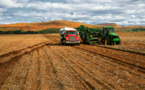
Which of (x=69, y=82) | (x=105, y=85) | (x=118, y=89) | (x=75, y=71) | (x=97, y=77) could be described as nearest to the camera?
(x=118, y=89)

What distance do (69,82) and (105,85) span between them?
1421mm

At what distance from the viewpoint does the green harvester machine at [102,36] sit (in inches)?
748

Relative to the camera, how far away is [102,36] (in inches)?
809

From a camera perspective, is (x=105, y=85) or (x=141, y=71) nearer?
(x=105, y=85)

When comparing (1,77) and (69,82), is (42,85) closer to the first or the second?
(69,82)

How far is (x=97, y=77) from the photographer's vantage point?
660 centimetres

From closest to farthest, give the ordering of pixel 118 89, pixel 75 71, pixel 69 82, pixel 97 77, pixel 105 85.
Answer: pixel 118 89, pixel 105 85, pixel 69 82, pixel 97 77, pixel 75 71

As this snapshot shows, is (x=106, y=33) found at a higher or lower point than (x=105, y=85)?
higher

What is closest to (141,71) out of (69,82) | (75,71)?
(75,71)

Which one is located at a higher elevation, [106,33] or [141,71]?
[106,33]

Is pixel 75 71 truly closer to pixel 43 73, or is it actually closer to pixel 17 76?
pixel 43 73

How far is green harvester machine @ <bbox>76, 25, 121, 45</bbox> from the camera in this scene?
1900 cm

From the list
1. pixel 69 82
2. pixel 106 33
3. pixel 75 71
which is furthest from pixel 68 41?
pixel 69 82

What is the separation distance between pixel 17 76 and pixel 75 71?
2766mm
